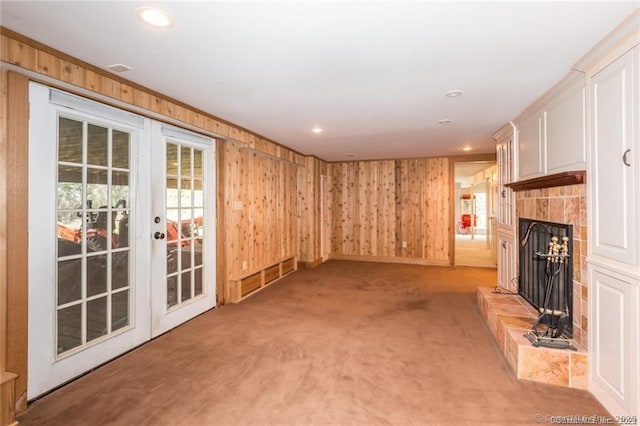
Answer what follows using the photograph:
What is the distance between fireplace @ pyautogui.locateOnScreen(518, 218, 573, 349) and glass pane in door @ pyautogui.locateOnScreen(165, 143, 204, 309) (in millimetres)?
3311

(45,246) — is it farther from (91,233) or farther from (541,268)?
(541,268)

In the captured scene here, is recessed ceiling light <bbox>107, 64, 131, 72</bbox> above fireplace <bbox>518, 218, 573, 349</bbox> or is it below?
above

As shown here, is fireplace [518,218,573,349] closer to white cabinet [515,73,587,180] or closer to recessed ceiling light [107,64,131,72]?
white cabinet [515,73,587,180]

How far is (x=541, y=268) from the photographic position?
10.0 feet

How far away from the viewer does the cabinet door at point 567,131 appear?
92.7 inches

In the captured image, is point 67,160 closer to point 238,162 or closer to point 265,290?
point 238,162

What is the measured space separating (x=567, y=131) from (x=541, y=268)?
1310mm

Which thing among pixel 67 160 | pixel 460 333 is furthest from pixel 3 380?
pixel 460 333

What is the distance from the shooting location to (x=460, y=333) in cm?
313

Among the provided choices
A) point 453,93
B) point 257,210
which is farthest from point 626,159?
point 257,210

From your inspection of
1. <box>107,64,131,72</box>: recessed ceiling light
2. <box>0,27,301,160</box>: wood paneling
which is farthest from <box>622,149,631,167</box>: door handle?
<box>0,27,301,160</box>: wood paneling

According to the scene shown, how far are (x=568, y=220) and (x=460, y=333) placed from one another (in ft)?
4.68

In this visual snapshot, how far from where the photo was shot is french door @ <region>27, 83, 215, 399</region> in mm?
2123

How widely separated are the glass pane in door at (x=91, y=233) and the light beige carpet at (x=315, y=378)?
37 cm
